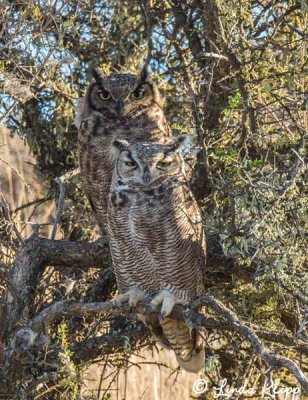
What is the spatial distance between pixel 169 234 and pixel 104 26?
1774 millimetres

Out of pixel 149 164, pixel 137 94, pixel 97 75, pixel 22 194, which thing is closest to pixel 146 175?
pixel 149 164

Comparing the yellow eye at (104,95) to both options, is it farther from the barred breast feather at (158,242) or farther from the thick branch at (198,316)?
the thick branch at (198,316)

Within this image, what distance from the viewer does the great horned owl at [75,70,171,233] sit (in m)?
4.17

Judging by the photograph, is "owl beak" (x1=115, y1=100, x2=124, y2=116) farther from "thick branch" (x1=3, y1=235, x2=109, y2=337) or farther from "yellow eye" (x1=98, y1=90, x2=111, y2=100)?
"thick branch" (x1=3, y1=235, x2=109, y2=337)

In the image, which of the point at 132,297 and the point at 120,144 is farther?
Result: the point at 120,144

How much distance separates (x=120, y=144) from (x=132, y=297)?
2.28 ft

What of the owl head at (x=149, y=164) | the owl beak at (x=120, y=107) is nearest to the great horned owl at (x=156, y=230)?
the owl head at (x=149, y=164)

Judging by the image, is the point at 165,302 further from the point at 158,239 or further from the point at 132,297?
the point at 158,239

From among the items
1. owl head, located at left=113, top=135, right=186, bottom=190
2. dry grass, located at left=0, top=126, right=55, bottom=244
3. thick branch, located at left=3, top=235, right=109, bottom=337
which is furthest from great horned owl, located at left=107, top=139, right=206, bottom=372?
dry grass, located at left=0, top=126, right=55, bottom=244

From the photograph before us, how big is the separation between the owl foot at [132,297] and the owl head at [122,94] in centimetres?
92

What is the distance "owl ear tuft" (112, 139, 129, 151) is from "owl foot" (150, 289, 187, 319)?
0.66m

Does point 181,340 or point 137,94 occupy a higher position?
point 137,94

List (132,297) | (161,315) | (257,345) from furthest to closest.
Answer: (132,297) < (161,315) < (257,345)

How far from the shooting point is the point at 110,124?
4.25 meters
